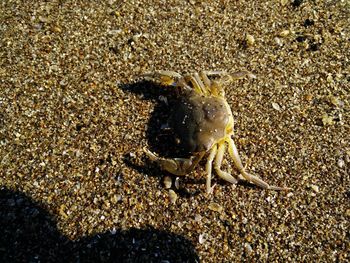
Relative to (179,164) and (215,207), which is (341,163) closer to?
(215,207)

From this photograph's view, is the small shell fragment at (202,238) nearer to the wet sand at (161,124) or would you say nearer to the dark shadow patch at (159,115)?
the wet sand at (161,124)

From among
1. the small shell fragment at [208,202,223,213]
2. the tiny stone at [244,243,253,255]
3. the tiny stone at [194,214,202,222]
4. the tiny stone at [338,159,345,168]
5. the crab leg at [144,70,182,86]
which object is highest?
the crab leg at [144,70,182,86]

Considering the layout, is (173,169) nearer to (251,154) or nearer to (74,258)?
(251,154)

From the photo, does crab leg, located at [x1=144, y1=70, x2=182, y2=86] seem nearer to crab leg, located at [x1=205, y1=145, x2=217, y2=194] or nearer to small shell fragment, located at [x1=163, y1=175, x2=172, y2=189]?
crab leg, located at [x1=205, y1=145, x2=217, y2=194]

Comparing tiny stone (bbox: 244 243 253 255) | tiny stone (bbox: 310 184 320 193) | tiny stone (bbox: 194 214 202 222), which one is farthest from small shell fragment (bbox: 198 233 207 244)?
tiny stone (bbox: 310 184 320 193)

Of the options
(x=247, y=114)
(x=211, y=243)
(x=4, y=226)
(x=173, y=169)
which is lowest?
(x=4, y=226)

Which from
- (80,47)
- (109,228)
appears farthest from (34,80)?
(109,228)

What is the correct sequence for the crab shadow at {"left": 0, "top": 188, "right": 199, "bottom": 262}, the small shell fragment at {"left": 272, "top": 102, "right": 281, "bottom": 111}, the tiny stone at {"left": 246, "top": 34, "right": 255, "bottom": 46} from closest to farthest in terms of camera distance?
the crab shadow at {"left": 0, "top": 188, "right": 199, "bottom": 262}
the small shell fragment at {"left": 272, "top": 102, "right": 281, "bottom": 111}
the tiny stone at {"left": 246, "top": 34, "right": 255, "bottom": 46}
